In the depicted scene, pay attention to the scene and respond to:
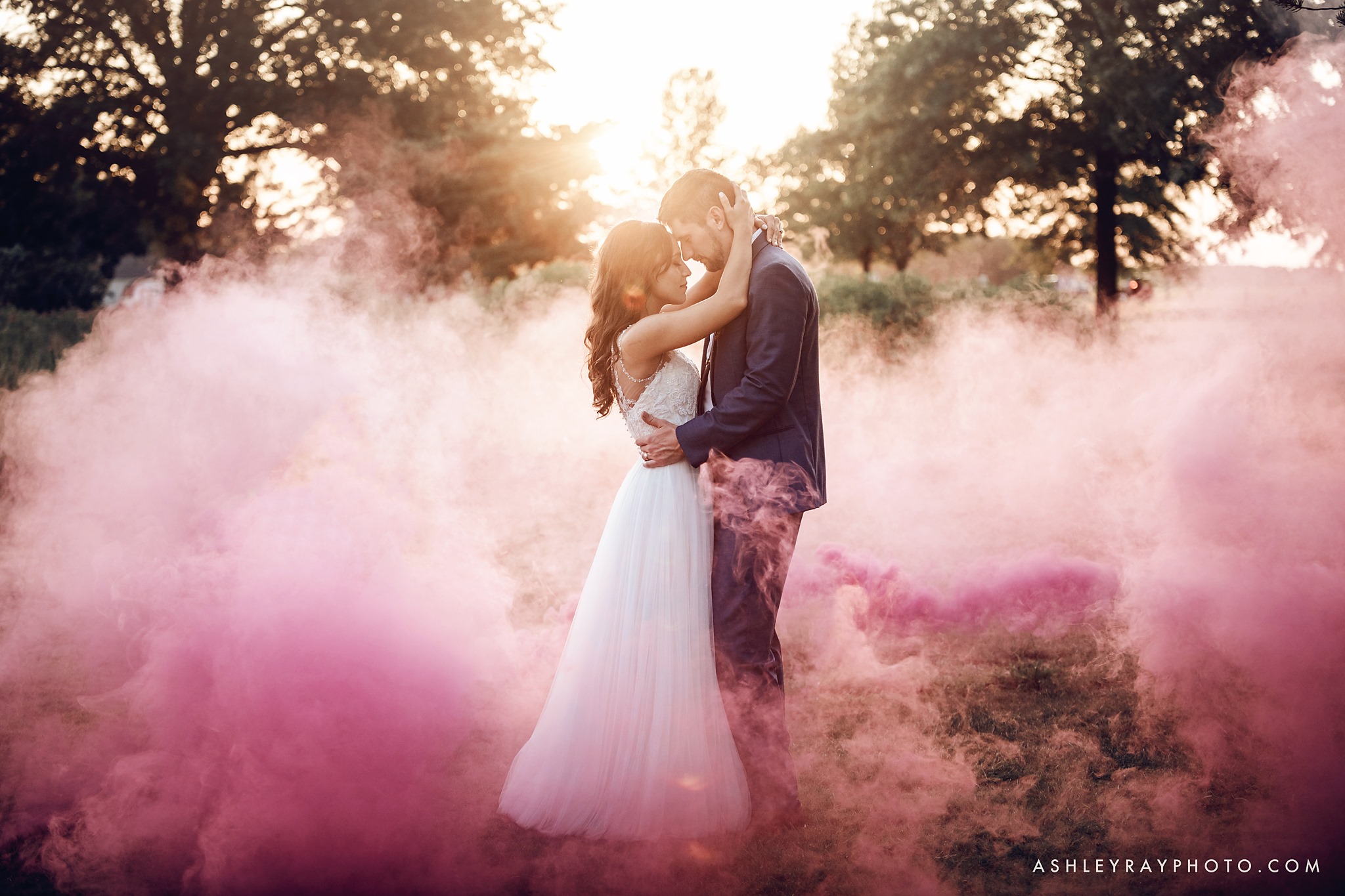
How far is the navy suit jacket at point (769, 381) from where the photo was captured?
9.61 ft

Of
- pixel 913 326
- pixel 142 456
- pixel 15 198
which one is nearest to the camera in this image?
pixel 142 456

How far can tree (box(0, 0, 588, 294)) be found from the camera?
1792 cm

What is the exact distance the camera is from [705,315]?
116 inches

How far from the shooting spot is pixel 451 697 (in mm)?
3527

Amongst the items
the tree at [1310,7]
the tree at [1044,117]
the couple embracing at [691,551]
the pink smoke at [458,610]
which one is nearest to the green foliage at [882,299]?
the tree at [1044,117]

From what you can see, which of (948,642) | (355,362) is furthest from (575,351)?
(948,642)

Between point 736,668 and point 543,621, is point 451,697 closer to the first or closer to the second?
point 736,668

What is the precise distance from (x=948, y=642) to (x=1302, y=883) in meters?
2.26

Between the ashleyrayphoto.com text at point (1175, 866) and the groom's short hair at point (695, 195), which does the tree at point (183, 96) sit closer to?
the groom's short hair at point (695, 195)

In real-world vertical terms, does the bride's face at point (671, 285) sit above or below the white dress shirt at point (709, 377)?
above

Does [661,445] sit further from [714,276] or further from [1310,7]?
[1310,7]

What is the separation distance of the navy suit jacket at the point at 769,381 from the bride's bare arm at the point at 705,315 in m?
0.05

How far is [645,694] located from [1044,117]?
1705cm

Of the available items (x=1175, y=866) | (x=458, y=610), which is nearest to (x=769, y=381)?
(x=458, y=610)
